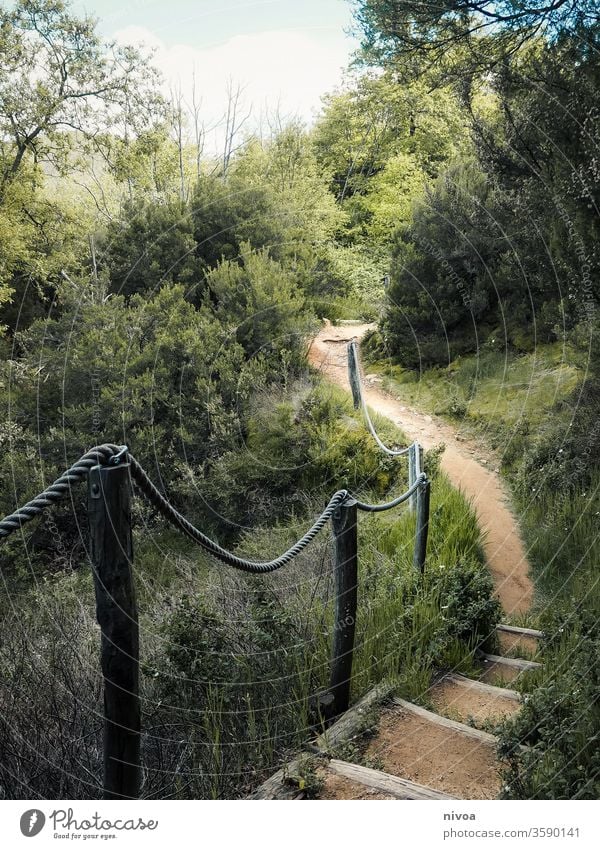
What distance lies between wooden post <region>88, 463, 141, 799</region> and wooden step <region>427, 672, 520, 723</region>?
→ 1.54 m

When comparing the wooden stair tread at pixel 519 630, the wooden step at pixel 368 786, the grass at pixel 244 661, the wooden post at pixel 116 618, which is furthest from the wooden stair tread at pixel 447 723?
the wooden post at pixel 116 618

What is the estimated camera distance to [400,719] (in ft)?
9.55

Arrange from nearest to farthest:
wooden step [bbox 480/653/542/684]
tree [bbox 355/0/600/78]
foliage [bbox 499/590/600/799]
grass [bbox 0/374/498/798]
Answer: foliage [bbox 499/590/600/799], grass [bbox 0/374/498/798], wooden step [bbox 480/653/542/684], tree [bbox 355/0/600/78]

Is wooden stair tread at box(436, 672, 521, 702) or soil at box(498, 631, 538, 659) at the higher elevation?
wooden stair tread at box(436, 672, 521, 702)

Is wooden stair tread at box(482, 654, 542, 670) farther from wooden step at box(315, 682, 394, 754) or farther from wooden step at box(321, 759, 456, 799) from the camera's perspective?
wooden step at box(321, 759, 456, 799)

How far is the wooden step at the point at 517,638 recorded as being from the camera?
12.9 feet

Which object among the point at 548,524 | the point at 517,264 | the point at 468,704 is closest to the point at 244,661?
the point at 468,704

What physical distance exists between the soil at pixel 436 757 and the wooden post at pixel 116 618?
1.06 metres

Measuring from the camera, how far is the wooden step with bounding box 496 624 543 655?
155 inches

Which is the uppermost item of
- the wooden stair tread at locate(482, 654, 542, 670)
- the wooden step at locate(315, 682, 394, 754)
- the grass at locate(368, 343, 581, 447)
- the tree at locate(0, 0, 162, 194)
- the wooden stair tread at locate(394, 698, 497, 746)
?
the tree at locate(0, 0, 162, 194)

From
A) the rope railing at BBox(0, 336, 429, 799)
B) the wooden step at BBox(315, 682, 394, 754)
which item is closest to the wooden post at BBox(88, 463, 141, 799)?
the rope railing at BBox(0, 336, 429, 799)

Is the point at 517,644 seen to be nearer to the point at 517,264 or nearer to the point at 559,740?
the point at 559,740

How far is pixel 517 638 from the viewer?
4059 mm

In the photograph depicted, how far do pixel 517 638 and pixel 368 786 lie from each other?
1.96m
